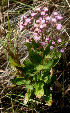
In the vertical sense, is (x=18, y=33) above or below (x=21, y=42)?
above

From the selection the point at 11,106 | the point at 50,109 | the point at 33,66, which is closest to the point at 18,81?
the point at 33,66

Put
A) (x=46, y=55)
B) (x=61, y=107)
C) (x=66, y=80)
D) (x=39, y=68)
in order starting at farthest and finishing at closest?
1. (x=66, y=80)
2. (x=61, y=107)
3. (x=46, y=55)
4. (x=39, y=68)

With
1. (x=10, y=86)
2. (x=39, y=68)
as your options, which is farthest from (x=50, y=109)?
(x=39, y=68)

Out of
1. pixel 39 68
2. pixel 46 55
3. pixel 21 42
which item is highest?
pixel 21 42

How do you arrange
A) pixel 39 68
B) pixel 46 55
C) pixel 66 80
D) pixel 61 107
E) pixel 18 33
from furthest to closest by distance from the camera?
pixel 18 33
pixel 66 80
pixel 61 107
pixel 46 55
pixel 39 68

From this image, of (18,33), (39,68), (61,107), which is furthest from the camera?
(18,33)

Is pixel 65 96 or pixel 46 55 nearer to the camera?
pixel 46 55

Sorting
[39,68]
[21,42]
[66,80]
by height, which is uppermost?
[21,42]

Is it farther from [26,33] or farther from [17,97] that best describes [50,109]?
[26,33]

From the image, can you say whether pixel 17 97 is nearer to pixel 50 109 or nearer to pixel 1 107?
pixel 1 107
